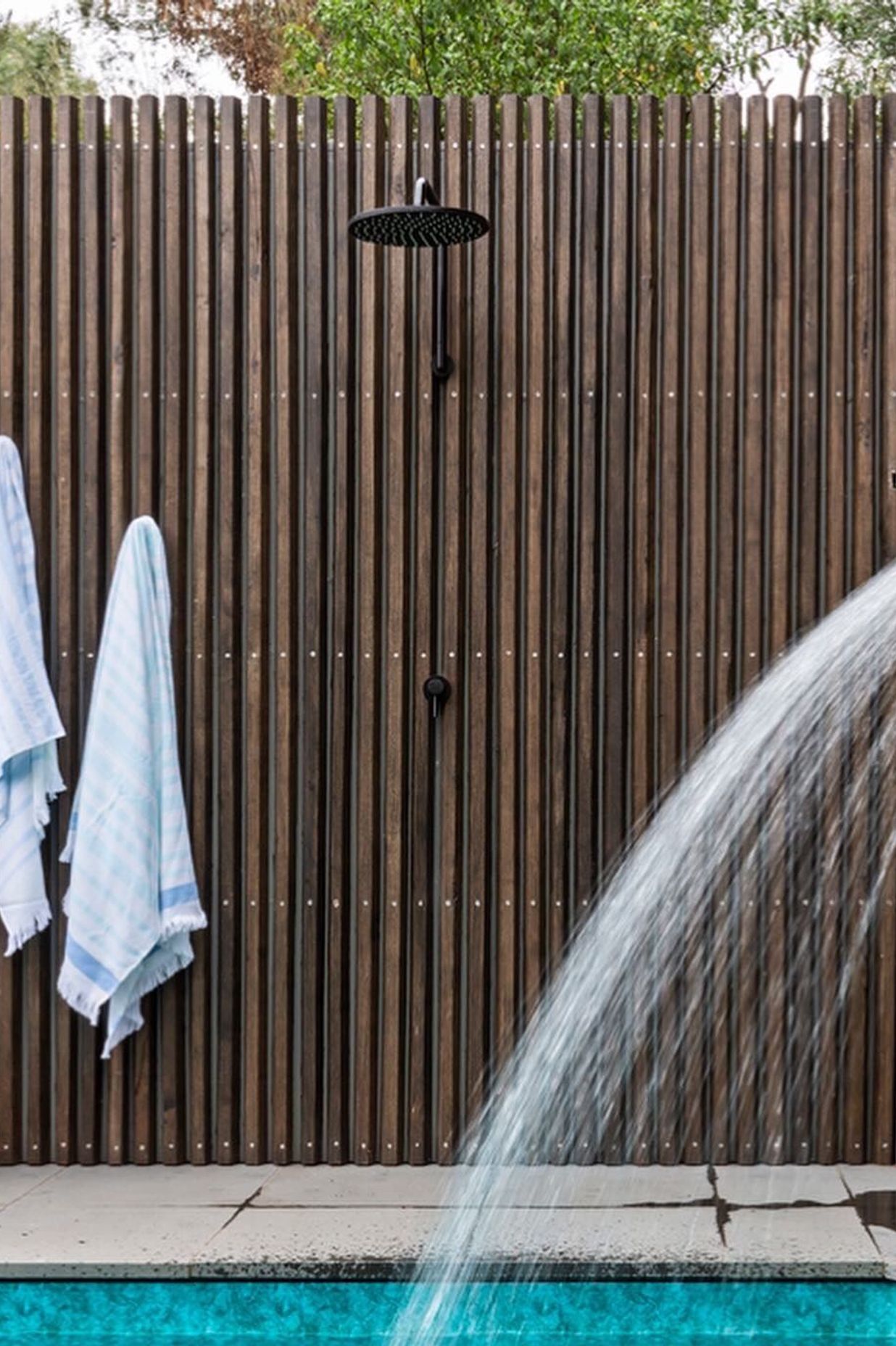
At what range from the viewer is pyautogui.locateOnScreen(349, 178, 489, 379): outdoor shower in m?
3.44

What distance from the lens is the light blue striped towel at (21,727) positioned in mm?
3955

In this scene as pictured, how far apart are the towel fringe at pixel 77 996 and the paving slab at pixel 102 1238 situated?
1.60 feet

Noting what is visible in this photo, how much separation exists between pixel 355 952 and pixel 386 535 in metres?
1.06

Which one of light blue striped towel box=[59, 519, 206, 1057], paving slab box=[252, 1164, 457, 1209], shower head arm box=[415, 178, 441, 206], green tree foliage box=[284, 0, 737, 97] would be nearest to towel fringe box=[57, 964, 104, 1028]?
light blue striped towel box=[59, 519, 206, 1057]

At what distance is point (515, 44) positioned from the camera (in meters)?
9.22

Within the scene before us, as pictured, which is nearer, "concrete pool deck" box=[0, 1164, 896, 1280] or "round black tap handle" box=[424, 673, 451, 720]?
"concrete pool deck" box=[0, 1164, 896, 1280]

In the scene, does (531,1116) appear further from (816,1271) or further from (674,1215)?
(816,1271)

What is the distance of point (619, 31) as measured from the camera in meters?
9.38

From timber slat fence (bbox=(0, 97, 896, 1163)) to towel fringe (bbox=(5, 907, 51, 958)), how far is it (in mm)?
79

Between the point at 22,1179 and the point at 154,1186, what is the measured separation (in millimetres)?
354

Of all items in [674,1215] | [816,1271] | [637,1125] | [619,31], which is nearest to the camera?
[816,1271]

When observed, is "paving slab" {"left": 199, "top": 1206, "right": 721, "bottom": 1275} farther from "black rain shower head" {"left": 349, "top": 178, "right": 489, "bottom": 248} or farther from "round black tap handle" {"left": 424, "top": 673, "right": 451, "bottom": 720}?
"black rain shower head" {"left": 349, "top": 178, "right": 489, "bottom": 248}

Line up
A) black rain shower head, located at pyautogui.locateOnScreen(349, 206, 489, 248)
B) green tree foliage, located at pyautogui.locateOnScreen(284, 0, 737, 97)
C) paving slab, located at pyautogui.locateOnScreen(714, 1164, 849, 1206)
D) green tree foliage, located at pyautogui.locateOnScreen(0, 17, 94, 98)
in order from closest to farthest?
1. black rain shower head, located at pyautogui.locateOnScreen(349, 206, 489, 248)
2. paving slab, located at pyautogui.locateOnScreen(714, 1164, 849, 1206)
3. green tree foliage, located at pyautogui.locateOnScreen(284, 0, 737, 97)
4. green tree foliage, located at pyautogui.locateOnScreen(0, 17, 94, 98)

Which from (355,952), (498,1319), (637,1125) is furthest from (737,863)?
(498,1319)
